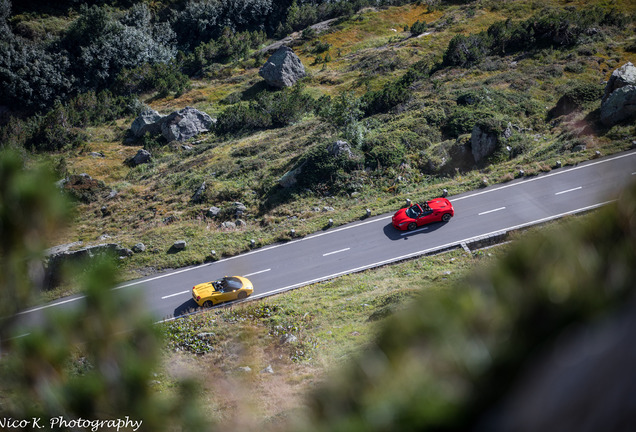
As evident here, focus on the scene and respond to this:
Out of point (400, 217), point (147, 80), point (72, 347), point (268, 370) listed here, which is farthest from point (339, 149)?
point (147, 80)

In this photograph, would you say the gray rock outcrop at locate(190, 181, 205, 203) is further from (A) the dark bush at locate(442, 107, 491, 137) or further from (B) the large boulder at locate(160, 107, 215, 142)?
(A) the dark bush at locate(442, 107, 491, 137)

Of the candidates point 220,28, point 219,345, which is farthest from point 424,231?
point 220,28

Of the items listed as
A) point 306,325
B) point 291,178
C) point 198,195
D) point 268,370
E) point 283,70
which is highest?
point 283,70

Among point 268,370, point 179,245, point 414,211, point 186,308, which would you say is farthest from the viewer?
point 179,245

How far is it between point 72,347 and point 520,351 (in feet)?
10.6

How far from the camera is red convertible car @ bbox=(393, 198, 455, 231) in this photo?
22328 millimetres

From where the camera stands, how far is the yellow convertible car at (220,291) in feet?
63.2

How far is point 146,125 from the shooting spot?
4616 centimetres

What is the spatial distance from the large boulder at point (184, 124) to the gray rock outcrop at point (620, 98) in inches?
1407

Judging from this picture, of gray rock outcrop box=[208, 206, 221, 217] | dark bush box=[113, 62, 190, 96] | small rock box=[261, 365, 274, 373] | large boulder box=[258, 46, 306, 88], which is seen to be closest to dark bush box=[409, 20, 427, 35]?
large boulder box=[258, 46, 306, 88]

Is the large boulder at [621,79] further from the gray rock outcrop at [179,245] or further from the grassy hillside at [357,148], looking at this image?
the gray rock outcrop at [179,245]

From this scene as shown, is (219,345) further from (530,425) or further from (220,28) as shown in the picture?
(220,28)

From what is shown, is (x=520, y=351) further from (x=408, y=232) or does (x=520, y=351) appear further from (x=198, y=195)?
(x=198, y=195)

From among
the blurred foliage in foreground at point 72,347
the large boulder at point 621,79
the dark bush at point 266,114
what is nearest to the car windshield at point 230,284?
the blurred foliage in foreground at point 72,347
